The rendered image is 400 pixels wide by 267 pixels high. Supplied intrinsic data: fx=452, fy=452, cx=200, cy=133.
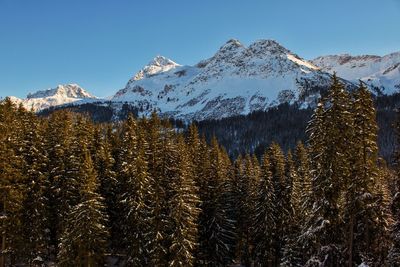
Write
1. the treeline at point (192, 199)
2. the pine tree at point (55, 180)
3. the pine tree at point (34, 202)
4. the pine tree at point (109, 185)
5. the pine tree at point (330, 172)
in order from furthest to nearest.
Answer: the pine tree at point (109, 185), the pine tree at point (55, 180), the pine tree at point (34, 202), the treeline at point (192, 199), the pine tree at point (330, 172)

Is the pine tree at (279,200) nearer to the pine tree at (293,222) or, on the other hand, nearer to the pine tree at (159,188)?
the pine tree at (293,222)

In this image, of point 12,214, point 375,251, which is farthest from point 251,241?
point 12,214

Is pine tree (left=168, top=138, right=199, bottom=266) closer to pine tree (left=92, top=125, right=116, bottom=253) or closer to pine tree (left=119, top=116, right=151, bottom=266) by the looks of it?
pine tree (left=119, top=116, right=151, bottom=266)

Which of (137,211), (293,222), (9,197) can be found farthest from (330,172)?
(9,197)

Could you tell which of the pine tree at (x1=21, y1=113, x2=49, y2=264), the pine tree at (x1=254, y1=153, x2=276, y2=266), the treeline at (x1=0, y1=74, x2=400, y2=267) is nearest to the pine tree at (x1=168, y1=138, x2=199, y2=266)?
the treeline at (x1=0, y1=74, x2=400, y2=267)

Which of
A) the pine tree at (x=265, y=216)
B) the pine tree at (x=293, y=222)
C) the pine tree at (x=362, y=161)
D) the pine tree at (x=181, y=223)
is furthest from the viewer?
the pine tree at (x=265, y=216)

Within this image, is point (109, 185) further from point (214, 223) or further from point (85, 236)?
point (214, 223)

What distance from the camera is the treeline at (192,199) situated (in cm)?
3067

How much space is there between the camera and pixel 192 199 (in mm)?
44688

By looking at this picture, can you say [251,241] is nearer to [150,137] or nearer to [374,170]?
[150,137]

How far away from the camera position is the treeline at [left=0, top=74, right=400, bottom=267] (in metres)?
30.7

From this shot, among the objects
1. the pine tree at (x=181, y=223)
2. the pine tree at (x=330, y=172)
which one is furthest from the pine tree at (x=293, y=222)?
the pine tree at (x=330, y=172)

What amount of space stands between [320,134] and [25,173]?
28.3m

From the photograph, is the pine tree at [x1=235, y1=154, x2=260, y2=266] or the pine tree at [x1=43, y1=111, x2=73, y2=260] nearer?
the pine tree at [x1=43, y1=111, x2=73, y2=260]
